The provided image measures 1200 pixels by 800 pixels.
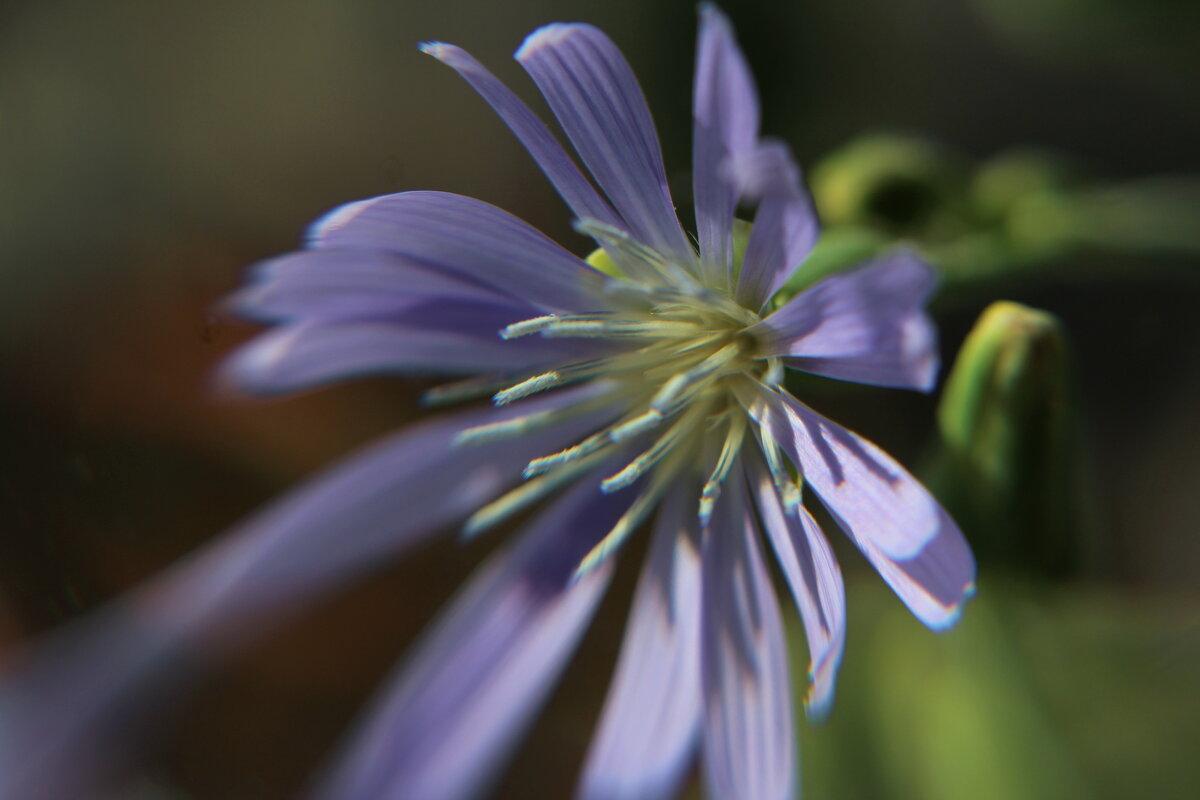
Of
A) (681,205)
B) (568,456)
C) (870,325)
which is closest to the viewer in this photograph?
(870,325)

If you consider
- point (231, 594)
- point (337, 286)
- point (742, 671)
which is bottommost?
point (742, 671)

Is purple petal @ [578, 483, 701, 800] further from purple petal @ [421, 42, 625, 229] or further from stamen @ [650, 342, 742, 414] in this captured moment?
purple petal @ [421, 42, 625, 229]

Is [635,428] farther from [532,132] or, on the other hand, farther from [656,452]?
[532,132]

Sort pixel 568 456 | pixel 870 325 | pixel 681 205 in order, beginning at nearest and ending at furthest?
pixel 870 325 → pixel 568 456 → pixel 681 205

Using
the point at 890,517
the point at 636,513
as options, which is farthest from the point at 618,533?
the point at 890,517

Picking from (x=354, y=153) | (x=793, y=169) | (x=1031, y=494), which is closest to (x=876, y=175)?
(x=1031, y=494)

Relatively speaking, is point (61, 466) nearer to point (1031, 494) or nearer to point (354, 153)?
point (354, 153)

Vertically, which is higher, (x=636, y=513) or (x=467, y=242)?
(x=467, y=242)

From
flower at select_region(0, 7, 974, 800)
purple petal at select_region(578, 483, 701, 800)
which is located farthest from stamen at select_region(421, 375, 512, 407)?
purple petal at select_region(578, 483, 701, 800)
